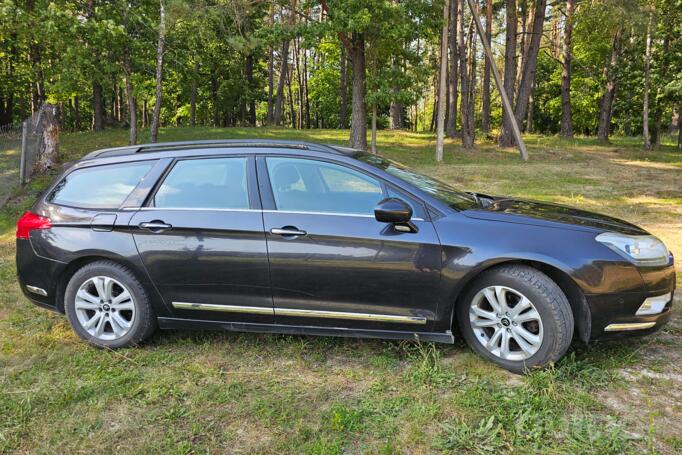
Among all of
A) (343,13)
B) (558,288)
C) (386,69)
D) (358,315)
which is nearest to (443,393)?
(358,315)

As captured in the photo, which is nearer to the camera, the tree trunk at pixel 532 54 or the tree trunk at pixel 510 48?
the tree trunk at pixel 510 48

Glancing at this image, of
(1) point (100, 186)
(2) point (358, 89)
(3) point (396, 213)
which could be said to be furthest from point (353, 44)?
(3) point (396, 213)

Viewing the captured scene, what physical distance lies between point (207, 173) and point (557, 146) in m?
20.9

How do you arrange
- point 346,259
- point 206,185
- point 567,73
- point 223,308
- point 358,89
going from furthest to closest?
1. point 567,73
2. point 358,89
3. point 206,185
4. point 223,308
5. point 346,259

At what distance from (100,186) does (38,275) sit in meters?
0.86

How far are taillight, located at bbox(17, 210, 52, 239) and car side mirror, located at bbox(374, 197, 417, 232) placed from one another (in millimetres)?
2645

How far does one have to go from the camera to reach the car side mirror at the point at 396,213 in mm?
3363

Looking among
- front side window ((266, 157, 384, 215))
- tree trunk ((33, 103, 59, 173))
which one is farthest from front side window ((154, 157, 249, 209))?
tree trunk ((33, 103, 59, 173))

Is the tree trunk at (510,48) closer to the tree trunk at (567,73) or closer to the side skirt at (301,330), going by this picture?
the tree trunk at (567,73)

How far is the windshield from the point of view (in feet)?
12.3

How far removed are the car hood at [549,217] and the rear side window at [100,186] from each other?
101 inches

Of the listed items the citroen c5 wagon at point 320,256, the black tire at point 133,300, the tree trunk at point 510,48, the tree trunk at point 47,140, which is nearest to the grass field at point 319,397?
the black tire at point 133,300

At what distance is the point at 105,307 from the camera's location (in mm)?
3924

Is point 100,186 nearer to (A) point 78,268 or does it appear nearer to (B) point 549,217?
(A) point 78,268
